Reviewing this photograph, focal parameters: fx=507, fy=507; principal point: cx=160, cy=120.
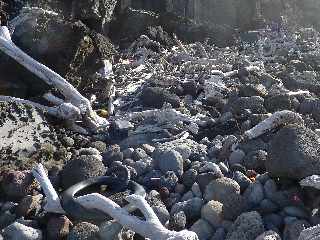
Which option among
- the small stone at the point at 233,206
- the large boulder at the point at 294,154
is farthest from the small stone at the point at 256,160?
the small stone at the point at 233,206

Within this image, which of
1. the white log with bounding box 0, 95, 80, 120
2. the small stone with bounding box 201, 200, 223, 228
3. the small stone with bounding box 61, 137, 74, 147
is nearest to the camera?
the small stone with bounding box 201, 200, 223, 228

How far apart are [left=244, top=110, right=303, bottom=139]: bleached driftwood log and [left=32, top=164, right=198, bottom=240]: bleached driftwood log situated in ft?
5.98

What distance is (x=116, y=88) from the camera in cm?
776

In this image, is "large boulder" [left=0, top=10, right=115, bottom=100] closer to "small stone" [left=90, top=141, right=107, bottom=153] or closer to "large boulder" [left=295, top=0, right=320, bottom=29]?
"small stone" [left=90, top=141, right=107, bottom=153]

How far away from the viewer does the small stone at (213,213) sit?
3824 millimetres

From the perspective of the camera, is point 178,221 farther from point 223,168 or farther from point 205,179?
point 223,168

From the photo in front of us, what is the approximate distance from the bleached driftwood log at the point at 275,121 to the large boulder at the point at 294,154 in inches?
41.5

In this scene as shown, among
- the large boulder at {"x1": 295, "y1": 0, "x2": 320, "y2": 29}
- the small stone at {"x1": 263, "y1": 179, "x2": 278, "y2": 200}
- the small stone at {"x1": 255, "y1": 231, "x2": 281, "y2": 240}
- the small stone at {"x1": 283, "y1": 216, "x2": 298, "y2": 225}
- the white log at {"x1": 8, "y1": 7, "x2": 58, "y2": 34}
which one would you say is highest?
the white log at {"x1": 8, "y1": 7, "x2": 58, "y2": 34}

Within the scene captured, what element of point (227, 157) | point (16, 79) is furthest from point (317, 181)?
point (16, 79)

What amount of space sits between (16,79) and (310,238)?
4191 mm

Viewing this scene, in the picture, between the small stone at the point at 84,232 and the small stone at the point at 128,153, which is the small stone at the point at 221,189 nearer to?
the small stone at the point at 84,232

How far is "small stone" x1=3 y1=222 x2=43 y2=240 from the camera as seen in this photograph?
375 cm

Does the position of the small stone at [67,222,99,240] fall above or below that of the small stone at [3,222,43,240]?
above

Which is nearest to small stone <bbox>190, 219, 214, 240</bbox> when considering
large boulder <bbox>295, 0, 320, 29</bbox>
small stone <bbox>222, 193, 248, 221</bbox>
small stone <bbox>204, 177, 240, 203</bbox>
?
small stone <bbox>222, 193, 248, 221</bbox>
